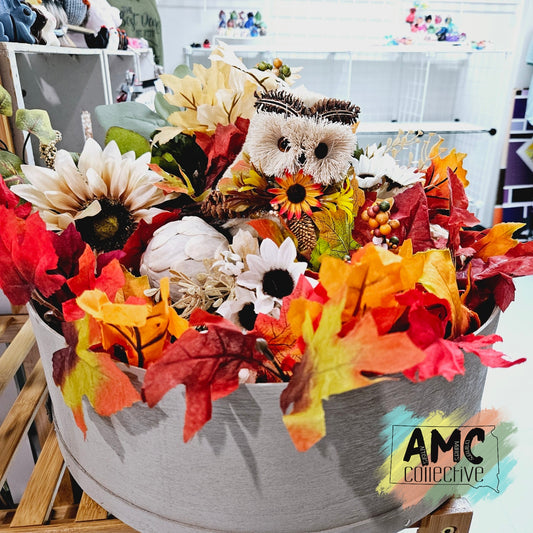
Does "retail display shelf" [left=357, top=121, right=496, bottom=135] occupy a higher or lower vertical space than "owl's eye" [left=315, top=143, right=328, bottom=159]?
lower

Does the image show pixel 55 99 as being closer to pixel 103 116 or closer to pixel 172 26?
pixel 103 116

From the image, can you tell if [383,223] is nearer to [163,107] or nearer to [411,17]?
[163,107]

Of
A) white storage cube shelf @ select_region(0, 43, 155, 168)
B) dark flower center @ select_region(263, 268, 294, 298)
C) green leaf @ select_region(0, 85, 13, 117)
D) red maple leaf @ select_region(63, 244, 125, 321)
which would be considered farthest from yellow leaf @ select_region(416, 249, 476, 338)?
white storage cube shelf @ select_region(0, 43, 155, 168)

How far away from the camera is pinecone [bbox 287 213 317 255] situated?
401mm

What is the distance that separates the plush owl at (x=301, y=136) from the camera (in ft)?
1.19

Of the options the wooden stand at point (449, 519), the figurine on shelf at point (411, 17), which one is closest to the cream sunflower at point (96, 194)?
the wooden stand at point (449, 519)

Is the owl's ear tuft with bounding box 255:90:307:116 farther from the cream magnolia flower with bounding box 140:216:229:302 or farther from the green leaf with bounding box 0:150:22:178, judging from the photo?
the green leaf with bounding box 0:150:22:178

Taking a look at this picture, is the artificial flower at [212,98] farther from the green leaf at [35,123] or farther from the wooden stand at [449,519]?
the wooden stand at [449,519]

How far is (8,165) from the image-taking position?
473mm

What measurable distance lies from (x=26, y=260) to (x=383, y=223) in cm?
28

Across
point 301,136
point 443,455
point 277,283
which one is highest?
point 301,136

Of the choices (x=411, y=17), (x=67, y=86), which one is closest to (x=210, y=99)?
(x=67, y=86)

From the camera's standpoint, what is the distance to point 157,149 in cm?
50

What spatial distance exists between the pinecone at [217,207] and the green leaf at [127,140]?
12cm
